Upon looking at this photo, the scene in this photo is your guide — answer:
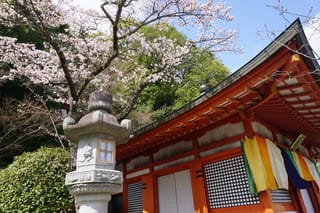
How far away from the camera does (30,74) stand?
880 centimetres

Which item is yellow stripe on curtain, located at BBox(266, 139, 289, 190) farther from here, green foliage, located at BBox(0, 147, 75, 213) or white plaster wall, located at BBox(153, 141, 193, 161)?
green foliage, located at BBox(0, 147, 75, 213)

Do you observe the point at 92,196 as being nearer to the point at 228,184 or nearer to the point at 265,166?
the point at 228,184

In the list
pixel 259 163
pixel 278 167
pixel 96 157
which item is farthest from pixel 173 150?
pixel 96 157

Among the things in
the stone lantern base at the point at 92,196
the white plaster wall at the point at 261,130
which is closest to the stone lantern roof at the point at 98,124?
the stone lantern base at the point at 92,196

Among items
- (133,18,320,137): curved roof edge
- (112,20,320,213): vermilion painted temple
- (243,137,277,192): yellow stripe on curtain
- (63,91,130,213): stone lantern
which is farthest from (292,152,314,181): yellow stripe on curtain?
(63,91,130,213): stone lantern

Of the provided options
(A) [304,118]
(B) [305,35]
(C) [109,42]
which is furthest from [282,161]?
(C) [109,42]

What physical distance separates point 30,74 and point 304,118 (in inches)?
352

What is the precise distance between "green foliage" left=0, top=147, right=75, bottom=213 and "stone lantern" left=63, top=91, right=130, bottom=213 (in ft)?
9.57

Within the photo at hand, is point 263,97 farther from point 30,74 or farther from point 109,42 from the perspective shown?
point 30,74

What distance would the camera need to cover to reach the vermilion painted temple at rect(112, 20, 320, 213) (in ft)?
11.7

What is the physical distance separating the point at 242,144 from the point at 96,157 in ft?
8.65

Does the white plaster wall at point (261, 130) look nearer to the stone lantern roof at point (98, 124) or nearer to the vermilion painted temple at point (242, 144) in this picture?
the vermilion painted temple at point (242, 144)

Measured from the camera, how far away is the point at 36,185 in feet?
19.2

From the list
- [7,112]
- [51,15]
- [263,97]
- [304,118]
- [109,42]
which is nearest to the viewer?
[263,97]
